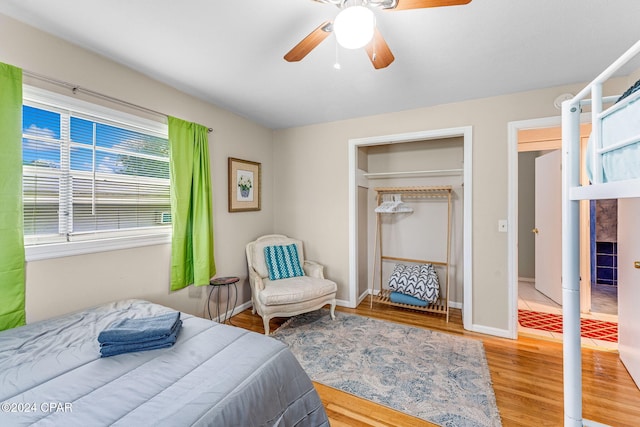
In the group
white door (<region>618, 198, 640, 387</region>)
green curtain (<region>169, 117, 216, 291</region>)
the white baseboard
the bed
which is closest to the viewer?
the bed

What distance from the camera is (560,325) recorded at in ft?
9.67

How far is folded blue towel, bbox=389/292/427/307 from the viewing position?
3250mm

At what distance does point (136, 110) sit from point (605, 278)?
6904mm

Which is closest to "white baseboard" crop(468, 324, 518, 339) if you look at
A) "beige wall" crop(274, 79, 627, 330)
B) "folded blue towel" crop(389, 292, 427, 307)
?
"beige wall" crop(274, 79, 627, 330)

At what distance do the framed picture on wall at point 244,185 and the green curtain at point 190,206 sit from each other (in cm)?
42

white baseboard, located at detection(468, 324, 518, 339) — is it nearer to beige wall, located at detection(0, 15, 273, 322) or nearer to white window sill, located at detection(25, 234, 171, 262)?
beige wall, located at detection(0, 15, 273, 322)

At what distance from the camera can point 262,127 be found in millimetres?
3811

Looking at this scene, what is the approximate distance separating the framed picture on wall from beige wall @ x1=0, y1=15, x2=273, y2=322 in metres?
0.09

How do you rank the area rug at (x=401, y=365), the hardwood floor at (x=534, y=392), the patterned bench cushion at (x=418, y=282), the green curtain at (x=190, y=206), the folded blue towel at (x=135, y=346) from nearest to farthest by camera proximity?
the folded blue towel at (x=135, y=346), the hardwood floor at (x=534, y=392), the area rug at (x=401, y=365), the green curtain at (x=190, y=206), the patterned bench cushion at (x=418, y=282)

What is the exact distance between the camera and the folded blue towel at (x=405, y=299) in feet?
10.7

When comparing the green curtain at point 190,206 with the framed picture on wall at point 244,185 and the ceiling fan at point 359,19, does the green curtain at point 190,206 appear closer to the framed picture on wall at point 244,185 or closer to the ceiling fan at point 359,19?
the framed picture on wall at point 244,185

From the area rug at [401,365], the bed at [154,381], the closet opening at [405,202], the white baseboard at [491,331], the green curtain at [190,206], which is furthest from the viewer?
the closet opening at [405,202]

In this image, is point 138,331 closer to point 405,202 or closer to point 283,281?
point 283,281

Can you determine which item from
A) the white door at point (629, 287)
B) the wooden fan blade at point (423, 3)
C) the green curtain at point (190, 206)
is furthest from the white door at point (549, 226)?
the green curtain at point (190, 206)
